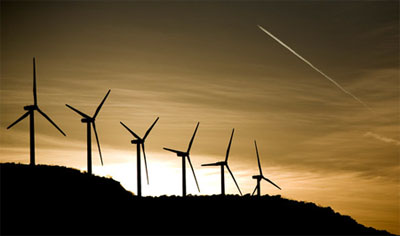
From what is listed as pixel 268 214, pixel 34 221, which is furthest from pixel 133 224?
pixel 268 214

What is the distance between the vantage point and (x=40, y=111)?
10662 cm

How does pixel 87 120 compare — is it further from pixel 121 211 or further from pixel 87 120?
pixel 121 211

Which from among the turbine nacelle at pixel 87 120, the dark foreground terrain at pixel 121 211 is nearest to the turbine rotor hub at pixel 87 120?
the turbine nacelle at pixel 87 120

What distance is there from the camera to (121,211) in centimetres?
11794

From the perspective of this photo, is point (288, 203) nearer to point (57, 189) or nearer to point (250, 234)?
point (250, 234)

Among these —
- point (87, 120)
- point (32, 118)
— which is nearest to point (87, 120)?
point (87, 120)

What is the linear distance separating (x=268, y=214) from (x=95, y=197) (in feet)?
168

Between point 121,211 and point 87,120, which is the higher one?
point 87,120

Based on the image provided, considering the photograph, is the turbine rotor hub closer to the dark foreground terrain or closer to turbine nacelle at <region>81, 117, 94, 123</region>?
turbine nacelle at <region>81, 117, 94, 123</region>

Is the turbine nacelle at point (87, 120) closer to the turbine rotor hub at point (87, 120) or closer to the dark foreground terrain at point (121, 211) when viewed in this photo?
the turbine rotor hub at point (87, 120)

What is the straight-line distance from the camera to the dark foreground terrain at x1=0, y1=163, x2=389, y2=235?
325 ft

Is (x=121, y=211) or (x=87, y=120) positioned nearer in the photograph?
(x=87, y=120)

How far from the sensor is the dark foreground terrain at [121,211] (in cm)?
9912

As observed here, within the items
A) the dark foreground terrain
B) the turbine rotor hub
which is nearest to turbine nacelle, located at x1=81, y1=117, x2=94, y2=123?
the turbine rotor hub
